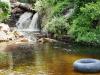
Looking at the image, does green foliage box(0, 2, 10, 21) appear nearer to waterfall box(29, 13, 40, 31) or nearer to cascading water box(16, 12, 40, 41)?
cascading water box(16, 12, 40, 41)

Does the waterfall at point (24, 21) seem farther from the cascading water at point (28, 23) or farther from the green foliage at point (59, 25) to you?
the green foliage at point (59, 25)

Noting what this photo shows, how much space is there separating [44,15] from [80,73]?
64.5ft

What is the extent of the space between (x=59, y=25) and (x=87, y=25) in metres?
3.68

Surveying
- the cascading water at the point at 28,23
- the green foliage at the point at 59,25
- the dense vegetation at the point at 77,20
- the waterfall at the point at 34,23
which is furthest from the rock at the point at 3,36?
the waterfall at the point at 34,23

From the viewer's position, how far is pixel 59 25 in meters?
30.1

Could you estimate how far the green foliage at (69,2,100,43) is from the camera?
25.9m

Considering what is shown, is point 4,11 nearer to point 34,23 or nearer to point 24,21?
point 34,23

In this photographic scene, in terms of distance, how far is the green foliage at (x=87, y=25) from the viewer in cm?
2588

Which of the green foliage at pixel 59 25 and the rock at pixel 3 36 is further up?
the green foliage at pixel 59 25

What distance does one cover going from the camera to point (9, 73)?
18.5 m

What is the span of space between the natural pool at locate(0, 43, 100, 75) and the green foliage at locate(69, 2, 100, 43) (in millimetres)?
898

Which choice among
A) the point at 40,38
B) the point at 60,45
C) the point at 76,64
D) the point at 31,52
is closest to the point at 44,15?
the point at 40,38

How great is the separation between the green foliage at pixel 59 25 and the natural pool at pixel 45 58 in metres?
1.76

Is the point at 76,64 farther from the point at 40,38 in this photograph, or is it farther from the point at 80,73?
the point at 40,38
